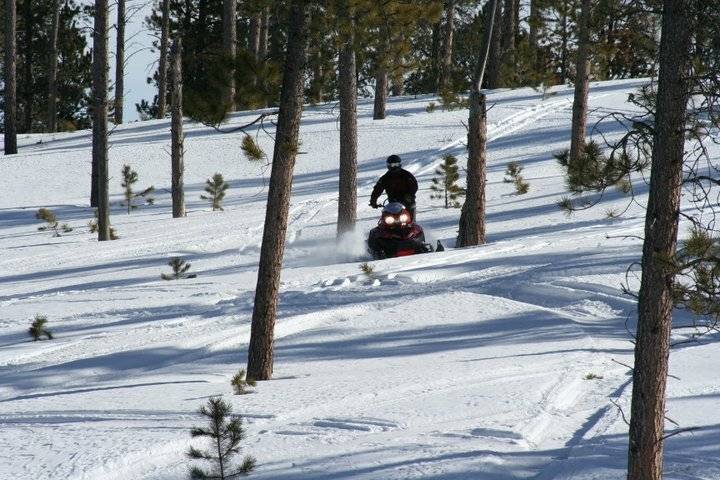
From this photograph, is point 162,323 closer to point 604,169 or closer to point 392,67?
point 392,67

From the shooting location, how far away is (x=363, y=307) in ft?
37.1

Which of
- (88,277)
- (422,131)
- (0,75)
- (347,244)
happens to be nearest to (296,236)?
(347,244)

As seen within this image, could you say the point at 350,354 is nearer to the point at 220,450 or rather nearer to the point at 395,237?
the point at 220,450

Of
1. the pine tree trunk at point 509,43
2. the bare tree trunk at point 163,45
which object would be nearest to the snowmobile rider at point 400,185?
the bare tree trunk at point 163,45

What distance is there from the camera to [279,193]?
8.48 metres

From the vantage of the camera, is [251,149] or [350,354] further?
[350,354]

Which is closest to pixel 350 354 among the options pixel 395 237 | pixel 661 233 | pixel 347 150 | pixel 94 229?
pixel 661 233

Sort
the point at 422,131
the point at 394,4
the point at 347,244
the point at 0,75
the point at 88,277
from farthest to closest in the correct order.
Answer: the point at 0,75
the point at 422,131
the point at 347,244
the point at 88,277
the point at 394,4

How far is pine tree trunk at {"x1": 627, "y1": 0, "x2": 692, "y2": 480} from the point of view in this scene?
5.23 metres

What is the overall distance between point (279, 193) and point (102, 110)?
12.5m

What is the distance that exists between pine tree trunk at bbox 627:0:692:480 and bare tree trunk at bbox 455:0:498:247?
916 centimetres

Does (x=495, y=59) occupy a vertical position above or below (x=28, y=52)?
below

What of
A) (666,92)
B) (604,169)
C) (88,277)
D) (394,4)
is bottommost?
(88,277)

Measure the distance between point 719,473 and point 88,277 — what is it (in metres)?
11.2
